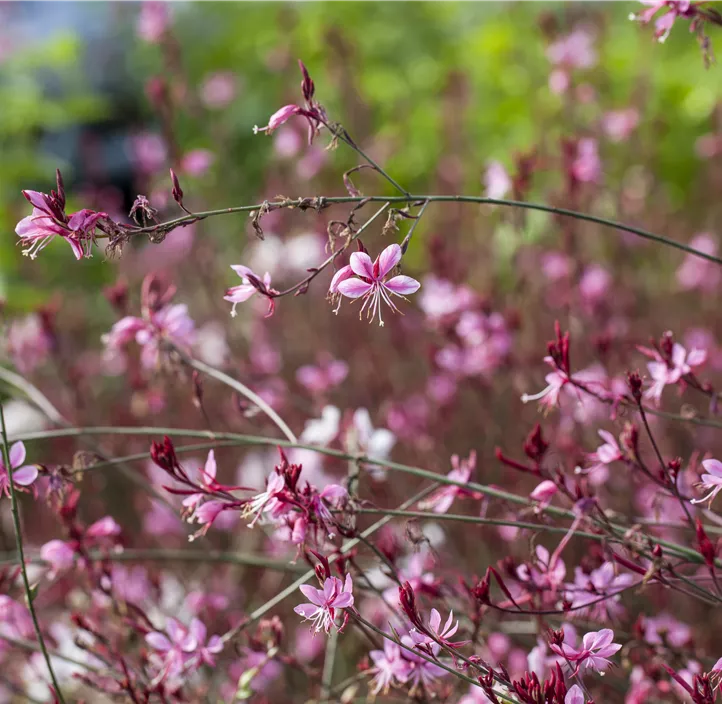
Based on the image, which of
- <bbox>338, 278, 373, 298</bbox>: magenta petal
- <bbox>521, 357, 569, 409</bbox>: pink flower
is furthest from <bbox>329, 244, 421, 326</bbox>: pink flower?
Result: <bbox>521, 357, 569, 409</bbox>: pink flower

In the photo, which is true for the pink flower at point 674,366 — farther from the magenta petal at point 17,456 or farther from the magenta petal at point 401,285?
the magenta petal at point 17,456

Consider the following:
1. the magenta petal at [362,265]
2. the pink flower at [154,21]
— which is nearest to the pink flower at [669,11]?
the magenta petal at [362,265]

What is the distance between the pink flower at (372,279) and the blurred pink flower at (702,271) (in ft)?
8.22

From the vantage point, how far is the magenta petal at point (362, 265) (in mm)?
1294

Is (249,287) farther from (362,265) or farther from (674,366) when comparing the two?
(674,366)

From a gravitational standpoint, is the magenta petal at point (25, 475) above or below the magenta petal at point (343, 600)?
above

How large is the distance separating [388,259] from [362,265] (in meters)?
0.04

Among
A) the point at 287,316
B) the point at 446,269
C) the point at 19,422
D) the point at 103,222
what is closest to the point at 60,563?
the point at 103,222

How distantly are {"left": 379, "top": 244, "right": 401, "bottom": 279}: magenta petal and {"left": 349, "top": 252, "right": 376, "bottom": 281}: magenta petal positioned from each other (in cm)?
2

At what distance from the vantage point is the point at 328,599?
1253 mm

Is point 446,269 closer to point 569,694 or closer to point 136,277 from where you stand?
point 569,694

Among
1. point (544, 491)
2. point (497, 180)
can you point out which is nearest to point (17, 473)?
point (544, 491)

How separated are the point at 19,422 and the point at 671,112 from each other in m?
3.94

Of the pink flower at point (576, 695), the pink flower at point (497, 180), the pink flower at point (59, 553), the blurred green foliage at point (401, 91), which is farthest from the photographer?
the blurred green foliage at point (401, 91)
